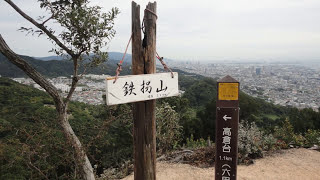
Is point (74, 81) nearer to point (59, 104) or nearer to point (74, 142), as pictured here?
point (59, 104)

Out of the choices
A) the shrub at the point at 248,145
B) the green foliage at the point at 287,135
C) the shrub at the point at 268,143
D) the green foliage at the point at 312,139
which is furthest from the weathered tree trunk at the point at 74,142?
the green foliage at the point at 312,139

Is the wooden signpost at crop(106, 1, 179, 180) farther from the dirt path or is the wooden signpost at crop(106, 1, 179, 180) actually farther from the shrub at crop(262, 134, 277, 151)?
the shrub at crop(262, 134, 277, 151)

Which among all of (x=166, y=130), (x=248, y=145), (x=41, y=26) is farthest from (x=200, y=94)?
(x=41, y=26)

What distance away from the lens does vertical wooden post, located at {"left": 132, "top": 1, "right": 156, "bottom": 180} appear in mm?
1668

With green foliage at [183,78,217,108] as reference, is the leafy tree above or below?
above

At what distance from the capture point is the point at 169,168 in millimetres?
4648

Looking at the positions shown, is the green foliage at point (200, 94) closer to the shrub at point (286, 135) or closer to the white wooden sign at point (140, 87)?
the shrub at point (286, 135)

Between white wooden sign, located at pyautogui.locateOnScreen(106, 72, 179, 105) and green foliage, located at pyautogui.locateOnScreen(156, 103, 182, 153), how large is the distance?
→ 413cm

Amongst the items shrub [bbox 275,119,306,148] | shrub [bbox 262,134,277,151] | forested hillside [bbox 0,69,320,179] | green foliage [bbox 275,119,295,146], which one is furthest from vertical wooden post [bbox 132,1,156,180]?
green foliage [bbox 275,119,295,146]

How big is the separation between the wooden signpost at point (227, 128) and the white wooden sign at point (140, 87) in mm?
639

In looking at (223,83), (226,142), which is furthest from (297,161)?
(223,83)

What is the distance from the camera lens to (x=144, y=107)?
1704 millimetres

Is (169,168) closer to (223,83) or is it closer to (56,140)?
(56,140)

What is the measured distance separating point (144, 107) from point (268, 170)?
384cm
